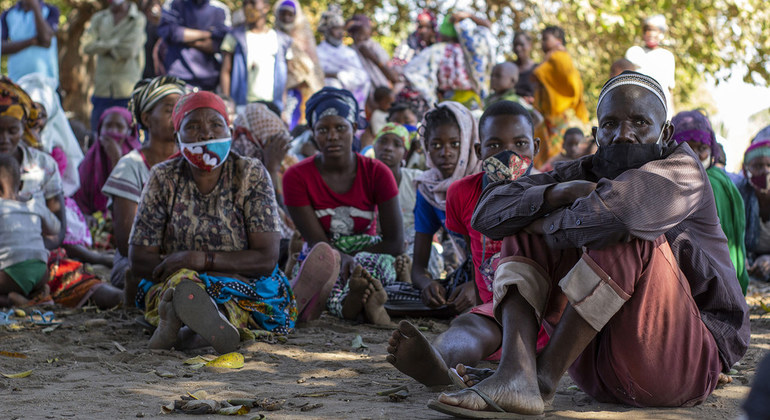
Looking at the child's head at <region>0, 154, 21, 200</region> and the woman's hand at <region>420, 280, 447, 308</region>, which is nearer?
the woman's hand at <region>420, 280, 447, 308</region>

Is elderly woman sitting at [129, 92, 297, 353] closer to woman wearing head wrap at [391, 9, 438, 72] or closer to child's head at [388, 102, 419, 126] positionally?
child's head at [388, 102, 419, 126]

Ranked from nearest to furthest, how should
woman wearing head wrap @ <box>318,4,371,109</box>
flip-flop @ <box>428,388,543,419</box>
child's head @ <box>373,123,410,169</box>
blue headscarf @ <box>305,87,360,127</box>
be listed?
1. flip-flop @ <box>428,388,543,419</box>
2. blue headscarf @ <box>305,87,360,127</box>
3. child's head @ <box>373,123,410,169</box>
4. woman wearing head wrap @ <box>318,4,371,109</box>

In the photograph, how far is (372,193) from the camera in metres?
5.51

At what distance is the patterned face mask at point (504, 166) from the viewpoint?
3943 mm

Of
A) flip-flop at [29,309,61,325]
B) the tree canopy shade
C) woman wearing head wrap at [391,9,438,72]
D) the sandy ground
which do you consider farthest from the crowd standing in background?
the tree canopy shade

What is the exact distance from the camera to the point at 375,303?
4.92 metres

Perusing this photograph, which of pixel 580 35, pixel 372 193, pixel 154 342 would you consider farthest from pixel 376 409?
pixel 580 35

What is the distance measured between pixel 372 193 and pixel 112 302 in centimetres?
183

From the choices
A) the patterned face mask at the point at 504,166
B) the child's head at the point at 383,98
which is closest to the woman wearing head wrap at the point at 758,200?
the patterned face mask at the point at 504,166

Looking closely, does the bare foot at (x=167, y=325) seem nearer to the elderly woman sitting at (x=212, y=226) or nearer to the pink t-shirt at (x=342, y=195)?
the elderly woman sitting at (x=212, y=226)

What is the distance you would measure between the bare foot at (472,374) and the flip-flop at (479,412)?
204 millimetres

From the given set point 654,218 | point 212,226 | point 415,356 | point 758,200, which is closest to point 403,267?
point 212,226

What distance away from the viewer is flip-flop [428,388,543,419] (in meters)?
2.61

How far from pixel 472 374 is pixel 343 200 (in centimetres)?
277
